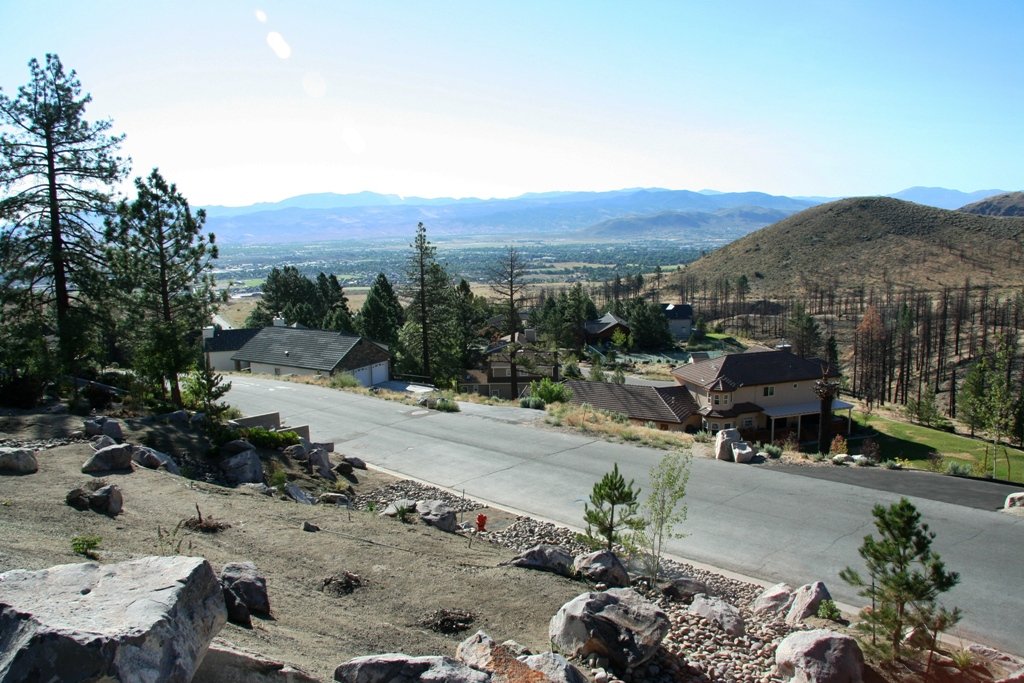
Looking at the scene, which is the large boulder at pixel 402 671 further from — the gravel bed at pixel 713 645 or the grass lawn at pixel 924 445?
the grass lawn at pixel 924 445

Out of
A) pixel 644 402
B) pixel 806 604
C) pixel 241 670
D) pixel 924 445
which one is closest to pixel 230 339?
pixel 644 402

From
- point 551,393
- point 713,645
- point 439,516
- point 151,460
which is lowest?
point 551,393

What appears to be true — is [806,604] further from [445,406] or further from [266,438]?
[445,406]

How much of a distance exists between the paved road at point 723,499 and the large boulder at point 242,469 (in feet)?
17.2

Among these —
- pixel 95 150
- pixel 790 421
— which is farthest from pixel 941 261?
pixel 95 150

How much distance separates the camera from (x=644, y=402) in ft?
147

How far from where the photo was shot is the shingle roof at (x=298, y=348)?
44.1 meters

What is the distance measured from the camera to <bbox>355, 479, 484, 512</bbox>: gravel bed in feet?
54.1

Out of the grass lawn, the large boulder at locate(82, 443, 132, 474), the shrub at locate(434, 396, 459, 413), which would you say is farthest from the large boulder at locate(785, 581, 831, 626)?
the grass lawn

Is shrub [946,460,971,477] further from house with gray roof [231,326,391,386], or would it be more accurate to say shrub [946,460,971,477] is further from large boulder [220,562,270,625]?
house with gray roof [231,326,391,386]

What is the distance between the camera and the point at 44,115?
21.0 m

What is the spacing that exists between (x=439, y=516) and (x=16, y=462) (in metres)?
7.76

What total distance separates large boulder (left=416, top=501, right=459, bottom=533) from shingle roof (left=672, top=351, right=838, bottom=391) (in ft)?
110

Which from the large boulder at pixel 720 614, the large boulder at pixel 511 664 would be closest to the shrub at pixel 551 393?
the large boulder at pixel 720 614
